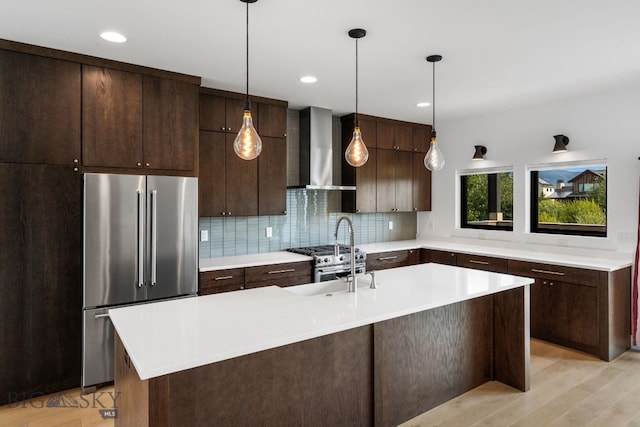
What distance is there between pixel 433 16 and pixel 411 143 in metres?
3.26

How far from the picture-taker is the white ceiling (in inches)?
90.4

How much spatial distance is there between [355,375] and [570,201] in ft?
11.9

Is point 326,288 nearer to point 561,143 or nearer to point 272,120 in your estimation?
point 272,120

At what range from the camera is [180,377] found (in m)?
1.69

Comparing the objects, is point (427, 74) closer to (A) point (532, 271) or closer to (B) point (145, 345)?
(A) point (532, 271)

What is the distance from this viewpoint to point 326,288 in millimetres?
2775

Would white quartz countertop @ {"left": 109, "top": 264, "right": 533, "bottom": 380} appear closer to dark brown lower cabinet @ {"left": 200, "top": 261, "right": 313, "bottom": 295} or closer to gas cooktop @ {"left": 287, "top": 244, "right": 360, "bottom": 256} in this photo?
dark brown lower cabinet @ {"left": 200, "top": 261, "right": 313, "bottom": 295}

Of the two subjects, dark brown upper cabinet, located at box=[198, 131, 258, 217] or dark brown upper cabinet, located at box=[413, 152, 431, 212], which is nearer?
→ dark brown upper cabinet, located at box=[198, 131, 258, 217]

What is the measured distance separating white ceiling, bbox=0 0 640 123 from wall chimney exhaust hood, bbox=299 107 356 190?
701 millimetres

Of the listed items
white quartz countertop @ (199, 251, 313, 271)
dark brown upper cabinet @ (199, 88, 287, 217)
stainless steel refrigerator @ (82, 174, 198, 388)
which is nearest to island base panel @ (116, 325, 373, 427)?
stainless steel refrigerator @ (82, 174, 198, 388)

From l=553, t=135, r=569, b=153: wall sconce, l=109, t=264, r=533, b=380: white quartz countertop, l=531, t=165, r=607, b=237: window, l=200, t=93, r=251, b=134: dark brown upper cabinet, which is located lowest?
l=109, t=264, r=533, b=380: white quartz countertop

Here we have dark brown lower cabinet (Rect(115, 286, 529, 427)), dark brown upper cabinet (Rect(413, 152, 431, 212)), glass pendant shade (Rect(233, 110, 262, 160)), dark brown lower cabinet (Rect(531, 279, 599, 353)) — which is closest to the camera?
dark brown lower cabinet (Rect(115, 286, 529, 427))

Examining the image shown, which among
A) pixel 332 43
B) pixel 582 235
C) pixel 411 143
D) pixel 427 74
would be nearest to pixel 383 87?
pixel 427 74

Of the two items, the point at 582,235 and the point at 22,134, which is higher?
the point at 22,134
